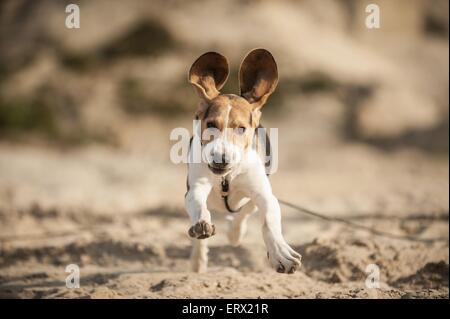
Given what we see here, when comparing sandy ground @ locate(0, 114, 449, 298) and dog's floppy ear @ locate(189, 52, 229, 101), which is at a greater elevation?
dog's floppy ear @ locate(189, 52, 229, 101)

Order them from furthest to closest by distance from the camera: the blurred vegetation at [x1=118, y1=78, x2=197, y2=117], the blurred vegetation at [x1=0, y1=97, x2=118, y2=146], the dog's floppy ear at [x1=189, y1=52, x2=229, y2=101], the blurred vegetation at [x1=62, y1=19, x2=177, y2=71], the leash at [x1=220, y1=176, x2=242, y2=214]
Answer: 1. the blurred vegetation at [x1=62, y1=19, x2=177, y2=71]
2. the blurred vegetation at [x1=118, y1=78, x2=197, y2=117]
3. the blurred vegetation at [x1=0, y1=97, x2=118, y2=146]
4. the dog's floppy ear at [x1=189, y1=52, x2=229, y2=101]
5. the leash at [x1=220, y1=176, x2=242, y2=214]

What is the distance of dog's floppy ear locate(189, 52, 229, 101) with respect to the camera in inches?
187

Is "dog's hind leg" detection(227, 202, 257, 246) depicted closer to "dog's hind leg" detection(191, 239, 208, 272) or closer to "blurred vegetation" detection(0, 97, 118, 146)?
"dog's hind leg" detection(191, 239, 208, 272)

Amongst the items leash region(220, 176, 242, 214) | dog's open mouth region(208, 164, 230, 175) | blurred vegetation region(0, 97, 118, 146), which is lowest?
leash region(220, 176, 242, 214)

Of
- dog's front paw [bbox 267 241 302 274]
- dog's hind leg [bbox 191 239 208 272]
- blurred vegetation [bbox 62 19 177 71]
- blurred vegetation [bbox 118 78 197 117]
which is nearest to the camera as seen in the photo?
dog's front paw [bbox 267 241 302 274]

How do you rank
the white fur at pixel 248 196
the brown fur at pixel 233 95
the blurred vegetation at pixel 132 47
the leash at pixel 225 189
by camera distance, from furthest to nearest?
the blurred vegetation at pixel 132 47 → the leash at pixel 225 189 → the brown fur at pixel 233 95 → the white fur at pixel 248 196

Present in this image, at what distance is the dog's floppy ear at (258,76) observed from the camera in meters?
4.75

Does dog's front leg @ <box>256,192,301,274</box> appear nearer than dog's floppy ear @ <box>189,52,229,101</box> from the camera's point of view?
A: Yes

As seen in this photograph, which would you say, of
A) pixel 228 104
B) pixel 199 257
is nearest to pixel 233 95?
pixel 228 104

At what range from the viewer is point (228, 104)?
4.52 metres

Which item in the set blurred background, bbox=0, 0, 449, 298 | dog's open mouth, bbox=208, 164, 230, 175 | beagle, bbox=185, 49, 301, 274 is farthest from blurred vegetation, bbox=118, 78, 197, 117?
dog's open mouth, bbox=208, 164, 230, 175

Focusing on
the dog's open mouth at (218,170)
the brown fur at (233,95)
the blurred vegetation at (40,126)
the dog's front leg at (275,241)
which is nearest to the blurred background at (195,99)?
the blurred vegetation at (40,126)

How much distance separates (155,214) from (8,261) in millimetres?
2312

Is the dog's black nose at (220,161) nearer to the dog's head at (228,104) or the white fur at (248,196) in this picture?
the dog's head at (228,104)
